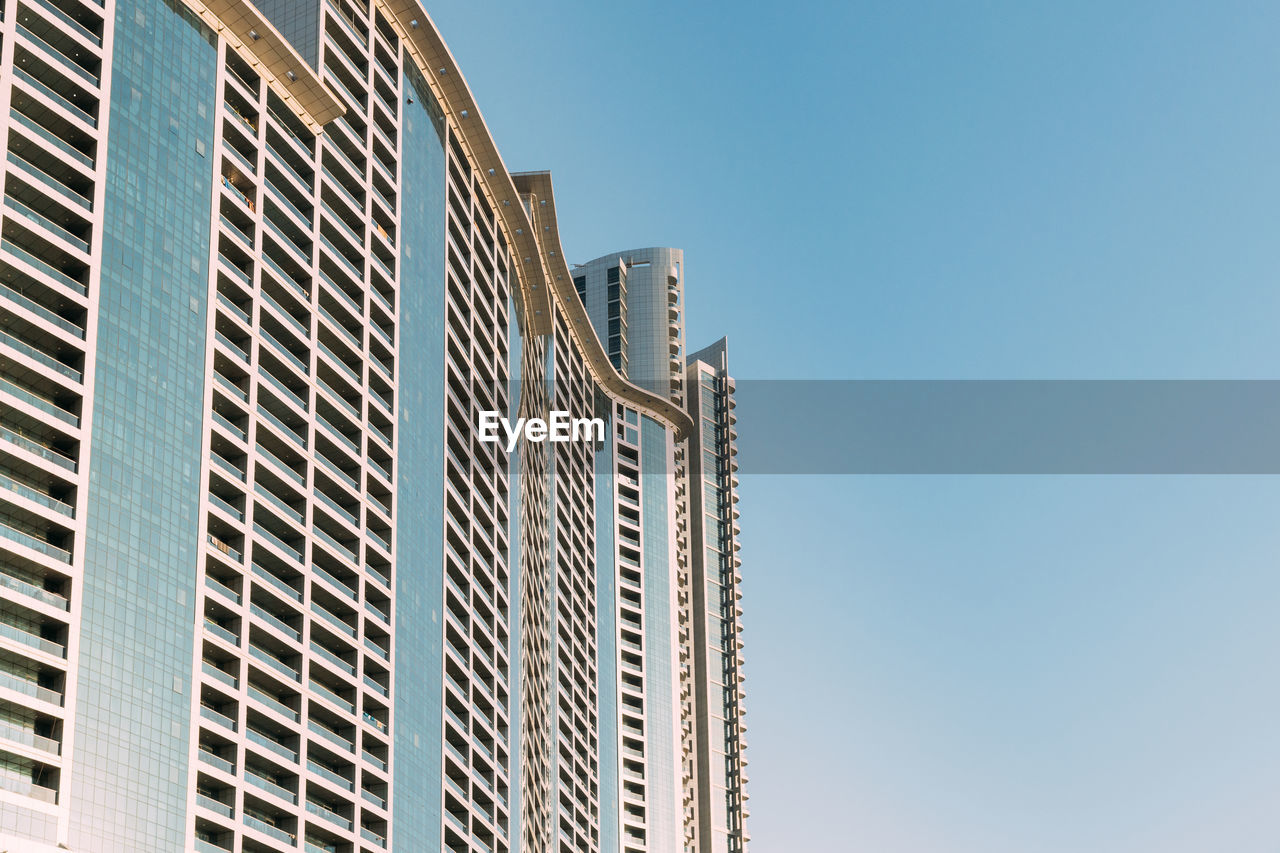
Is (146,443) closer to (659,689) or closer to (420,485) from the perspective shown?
(420,485)

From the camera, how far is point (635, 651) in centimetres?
17525

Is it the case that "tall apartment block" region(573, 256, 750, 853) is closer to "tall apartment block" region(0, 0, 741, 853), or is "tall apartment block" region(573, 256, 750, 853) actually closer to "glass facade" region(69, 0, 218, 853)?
"tall apartment block" region(0, 0, 741, 853)

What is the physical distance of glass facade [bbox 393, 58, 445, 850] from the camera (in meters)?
102

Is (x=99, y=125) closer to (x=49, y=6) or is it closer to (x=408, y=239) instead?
(x=49, y=6)

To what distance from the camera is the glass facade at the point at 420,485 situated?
101669 millimetres

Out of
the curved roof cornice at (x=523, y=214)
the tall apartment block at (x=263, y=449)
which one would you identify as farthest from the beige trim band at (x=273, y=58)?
the curved roof cornice at (x=523, y=214)

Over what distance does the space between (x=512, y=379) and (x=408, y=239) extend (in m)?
23.8

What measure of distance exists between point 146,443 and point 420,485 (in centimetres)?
3098

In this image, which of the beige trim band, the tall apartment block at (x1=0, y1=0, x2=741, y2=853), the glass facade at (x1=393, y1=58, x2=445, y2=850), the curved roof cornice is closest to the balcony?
the tall apartment block at (x1=0, y1=0, x2=741, y2=853)

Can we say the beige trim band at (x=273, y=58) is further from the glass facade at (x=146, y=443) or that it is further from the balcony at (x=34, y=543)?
the balcony at (x=34, y=543)

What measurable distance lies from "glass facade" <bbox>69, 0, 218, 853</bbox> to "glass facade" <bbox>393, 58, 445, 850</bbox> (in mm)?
23905

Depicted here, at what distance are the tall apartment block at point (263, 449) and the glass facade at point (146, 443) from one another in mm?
170

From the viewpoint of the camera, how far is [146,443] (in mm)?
80312

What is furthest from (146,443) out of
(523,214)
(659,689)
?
(659,689)
